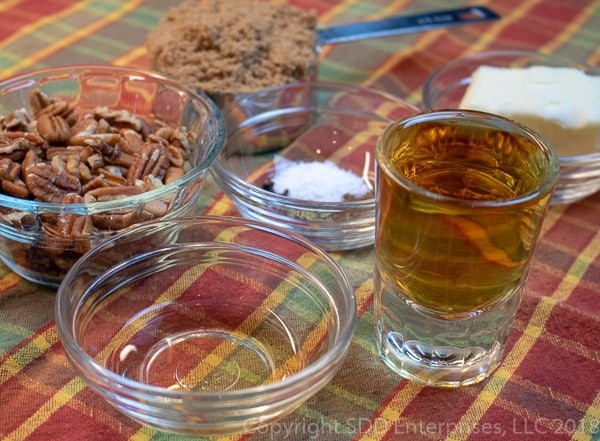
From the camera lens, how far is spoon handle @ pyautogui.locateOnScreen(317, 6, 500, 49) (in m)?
1.42

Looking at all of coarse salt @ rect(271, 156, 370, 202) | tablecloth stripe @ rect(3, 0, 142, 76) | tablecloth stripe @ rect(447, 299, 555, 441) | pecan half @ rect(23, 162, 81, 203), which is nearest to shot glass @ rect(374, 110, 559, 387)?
tablecloth stripe @ rect(447, 299, 555, 441)

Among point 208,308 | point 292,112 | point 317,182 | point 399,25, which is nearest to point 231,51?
point 292,112

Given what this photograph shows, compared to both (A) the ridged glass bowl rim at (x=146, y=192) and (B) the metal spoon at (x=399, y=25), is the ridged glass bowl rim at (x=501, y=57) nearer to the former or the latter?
(B) the metal spoon at (x=399, y=25)

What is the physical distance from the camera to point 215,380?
2.77ft

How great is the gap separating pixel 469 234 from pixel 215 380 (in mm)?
316

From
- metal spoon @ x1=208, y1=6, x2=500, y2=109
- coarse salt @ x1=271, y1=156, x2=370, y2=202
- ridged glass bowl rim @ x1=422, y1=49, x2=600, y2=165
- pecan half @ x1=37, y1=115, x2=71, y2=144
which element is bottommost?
coarse salt @ x1=271, y1=156, x2=370, y2=202

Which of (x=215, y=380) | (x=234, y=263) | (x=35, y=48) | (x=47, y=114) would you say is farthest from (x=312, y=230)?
(x=35, y=48)

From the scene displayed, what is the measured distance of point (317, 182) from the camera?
3.73ft

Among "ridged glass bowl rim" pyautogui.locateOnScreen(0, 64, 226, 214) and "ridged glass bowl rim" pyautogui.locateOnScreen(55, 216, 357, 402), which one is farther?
"ridged glass bowl rim" pyautogui.locateOnScreen(0, 64, 226, 214)

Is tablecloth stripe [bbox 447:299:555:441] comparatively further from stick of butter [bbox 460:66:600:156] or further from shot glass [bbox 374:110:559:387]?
stick of butter [bbox 460:66:600:156]

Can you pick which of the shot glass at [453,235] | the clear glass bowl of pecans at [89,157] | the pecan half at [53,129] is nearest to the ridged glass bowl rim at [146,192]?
the clear glass bowl of pecans at [89,157]

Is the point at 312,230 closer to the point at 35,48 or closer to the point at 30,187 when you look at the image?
the point at 30,187

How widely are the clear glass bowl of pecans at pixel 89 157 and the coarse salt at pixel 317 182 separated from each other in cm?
14

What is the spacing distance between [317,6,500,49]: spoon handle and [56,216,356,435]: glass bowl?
0.57 m
